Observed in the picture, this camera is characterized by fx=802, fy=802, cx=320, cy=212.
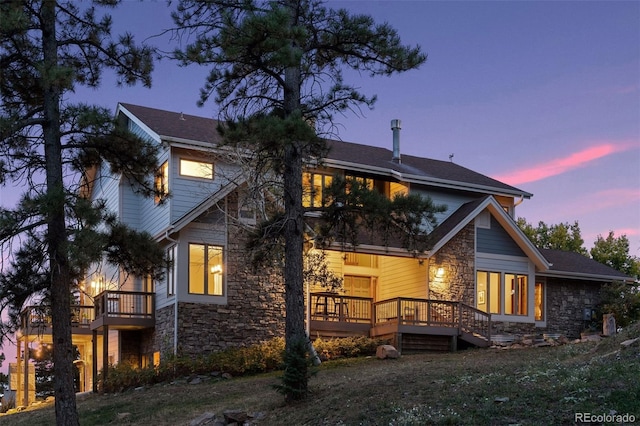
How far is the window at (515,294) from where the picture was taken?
28.8 meters

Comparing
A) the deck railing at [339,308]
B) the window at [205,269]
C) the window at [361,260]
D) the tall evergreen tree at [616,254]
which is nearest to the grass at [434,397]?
the window at [205,269]

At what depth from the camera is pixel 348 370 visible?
Result: 1934 centimetres

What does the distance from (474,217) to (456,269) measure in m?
1.93

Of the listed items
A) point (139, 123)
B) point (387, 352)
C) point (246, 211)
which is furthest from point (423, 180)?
point (139, 123)

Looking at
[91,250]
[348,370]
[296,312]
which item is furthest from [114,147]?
[348,370]

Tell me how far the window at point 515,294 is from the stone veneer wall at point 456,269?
164cm

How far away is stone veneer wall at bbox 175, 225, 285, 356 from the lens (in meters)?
23.7

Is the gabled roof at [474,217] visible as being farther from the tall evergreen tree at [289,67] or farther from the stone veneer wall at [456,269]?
the tall evergreen tree at [289,67]

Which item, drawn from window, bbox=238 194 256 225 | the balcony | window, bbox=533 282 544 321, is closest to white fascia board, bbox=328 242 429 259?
window, bbox=238 194 256 225

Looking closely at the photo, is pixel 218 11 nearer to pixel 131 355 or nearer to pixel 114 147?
pixel 114 147

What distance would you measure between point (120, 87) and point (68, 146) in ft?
5.58

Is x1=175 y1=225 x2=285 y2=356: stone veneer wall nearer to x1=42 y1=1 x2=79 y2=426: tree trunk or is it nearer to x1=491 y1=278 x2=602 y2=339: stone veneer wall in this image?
x1=42 y1=1 x2=79 y2=426: tree trunk

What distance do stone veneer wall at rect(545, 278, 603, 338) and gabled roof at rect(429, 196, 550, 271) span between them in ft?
5.52

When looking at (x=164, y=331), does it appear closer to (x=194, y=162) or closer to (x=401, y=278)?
(x=194, y=162)
